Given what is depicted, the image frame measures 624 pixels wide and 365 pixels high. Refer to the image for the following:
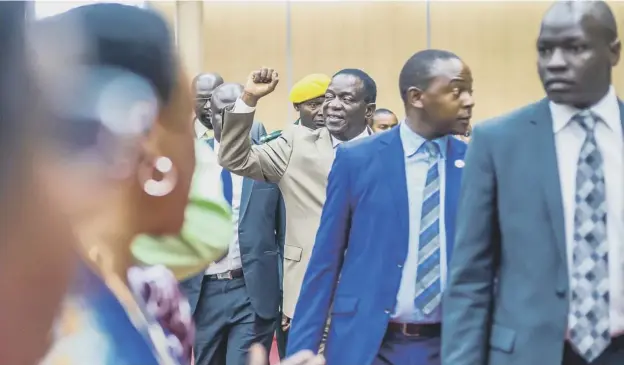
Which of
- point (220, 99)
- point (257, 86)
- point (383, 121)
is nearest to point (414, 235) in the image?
point (257, 86)

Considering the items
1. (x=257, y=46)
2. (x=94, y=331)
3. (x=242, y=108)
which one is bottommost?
(x=94, y=331)

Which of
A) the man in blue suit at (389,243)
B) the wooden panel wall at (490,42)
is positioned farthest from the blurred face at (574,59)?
the wooden panel wall at (490,42)

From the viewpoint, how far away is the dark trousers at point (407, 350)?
2928 mm

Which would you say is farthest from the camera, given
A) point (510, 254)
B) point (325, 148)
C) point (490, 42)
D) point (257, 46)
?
point (490, 42)

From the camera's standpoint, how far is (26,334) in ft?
2.95

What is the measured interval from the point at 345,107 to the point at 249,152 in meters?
0.52

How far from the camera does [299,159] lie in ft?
13.9

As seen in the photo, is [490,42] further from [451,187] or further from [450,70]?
[451,187]

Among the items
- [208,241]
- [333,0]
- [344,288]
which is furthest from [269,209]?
[333,0]

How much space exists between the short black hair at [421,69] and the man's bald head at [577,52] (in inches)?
29.0

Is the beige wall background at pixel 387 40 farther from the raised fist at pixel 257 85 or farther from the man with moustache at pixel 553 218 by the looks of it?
the man with moustache at pixel 553 218

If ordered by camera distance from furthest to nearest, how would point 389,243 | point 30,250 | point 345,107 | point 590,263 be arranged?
point 345,107 → point 389,243 → point 590,263 → point 30,250

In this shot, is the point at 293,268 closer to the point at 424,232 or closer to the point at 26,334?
the point at 424,232

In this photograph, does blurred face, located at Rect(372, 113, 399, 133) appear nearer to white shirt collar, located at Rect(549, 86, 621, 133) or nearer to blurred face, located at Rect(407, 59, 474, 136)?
blurred face, located at Rect(407, 59, 474, 136)
